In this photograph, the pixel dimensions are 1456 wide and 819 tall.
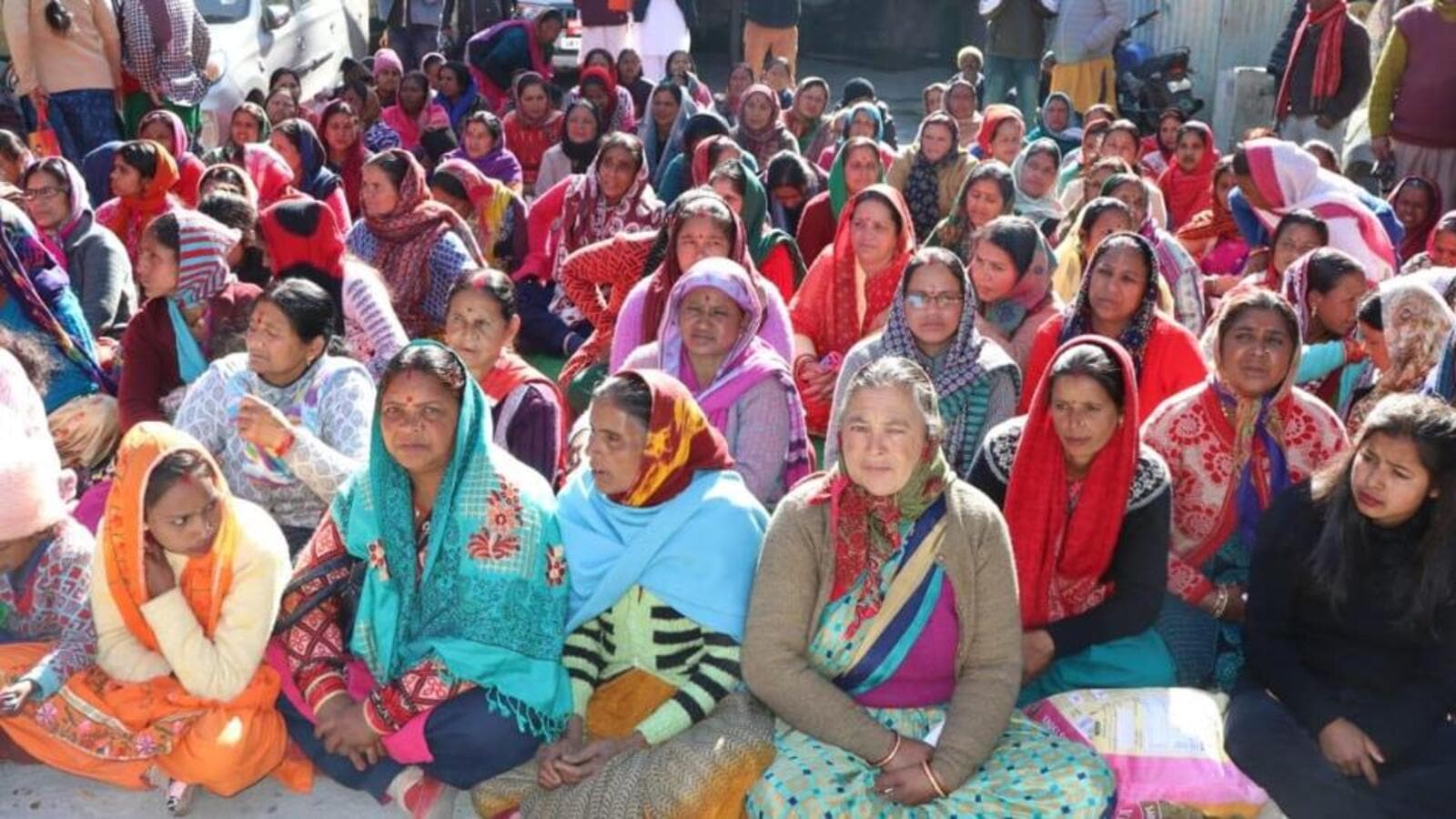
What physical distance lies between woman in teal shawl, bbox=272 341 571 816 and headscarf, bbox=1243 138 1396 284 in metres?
3.54

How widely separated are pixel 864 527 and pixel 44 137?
235 inches

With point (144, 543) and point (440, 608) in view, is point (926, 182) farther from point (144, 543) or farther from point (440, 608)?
point (144, 543)

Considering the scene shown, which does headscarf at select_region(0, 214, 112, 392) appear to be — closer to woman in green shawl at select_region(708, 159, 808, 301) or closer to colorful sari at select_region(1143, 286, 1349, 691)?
woman in green shawl at select_region(708, 159, 808, 301)

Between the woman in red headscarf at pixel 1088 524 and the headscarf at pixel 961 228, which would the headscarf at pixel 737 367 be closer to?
the woman in red headscarf at pixel 1088 524

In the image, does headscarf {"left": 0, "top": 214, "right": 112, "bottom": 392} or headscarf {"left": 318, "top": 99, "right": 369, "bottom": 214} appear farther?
headscarf {"left": 318, "top": 99, "right": 369, "bottom": 214}

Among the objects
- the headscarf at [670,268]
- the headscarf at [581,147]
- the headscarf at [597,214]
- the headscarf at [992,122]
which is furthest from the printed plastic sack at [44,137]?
the headscarf at [992,122]

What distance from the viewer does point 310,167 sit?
688 cm

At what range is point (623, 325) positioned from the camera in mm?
4398

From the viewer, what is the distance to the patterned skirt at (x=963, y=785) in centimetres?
249

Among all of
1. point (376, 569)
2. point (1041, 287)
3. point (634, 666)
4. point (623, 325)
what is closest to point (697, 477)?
point (634, 666)

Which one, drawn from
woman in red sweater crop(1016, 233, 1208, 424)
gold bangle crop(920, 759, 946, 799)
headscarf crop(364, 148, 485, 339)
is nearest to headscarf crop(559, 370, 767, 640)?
gold bangle crop(920, 759, 946, 799)

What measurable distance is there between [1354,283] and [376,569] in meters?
3.04

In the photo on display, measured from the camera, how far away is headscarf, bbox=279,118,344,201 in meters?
6.77

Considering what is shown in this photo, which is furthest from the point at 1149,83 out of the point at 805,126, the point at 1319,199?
the point at 1319,199
